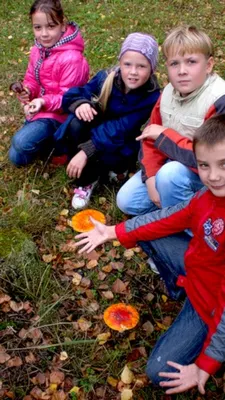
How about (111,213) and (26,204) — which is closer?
(26,204)

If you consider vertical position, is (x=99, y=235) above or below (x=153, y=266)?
above

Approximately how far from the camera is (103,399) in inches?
111

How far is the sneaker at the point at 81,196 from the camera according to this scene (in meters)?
4.14

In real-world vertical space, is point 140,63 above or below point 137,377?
above

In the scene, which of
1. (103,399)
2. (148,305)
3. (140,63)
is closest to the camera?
(103,399)

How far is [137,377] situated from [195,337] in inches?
19.8

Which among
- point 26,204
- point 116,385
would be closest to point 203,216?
point 116,385

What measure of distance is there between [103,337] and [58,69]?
245 centimetres

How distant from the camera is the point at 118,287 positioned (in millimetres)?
3443

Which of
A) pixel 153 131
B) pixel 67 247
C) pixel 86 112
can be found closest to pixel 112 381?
pixel 67 247

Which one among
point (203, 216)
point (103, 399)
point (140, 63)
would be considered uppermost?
point (140, 63)

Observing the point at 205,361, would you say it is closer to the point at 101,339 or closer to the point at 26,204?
the point at 101,339

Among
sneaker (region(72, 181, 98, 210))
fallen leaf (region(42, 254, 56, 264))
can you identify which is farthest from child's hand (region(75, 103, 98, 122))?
fallen leaf (region(42, 254, 56, 264))

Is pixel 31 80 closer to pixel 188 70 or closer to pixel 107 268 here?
pixel 188 70
